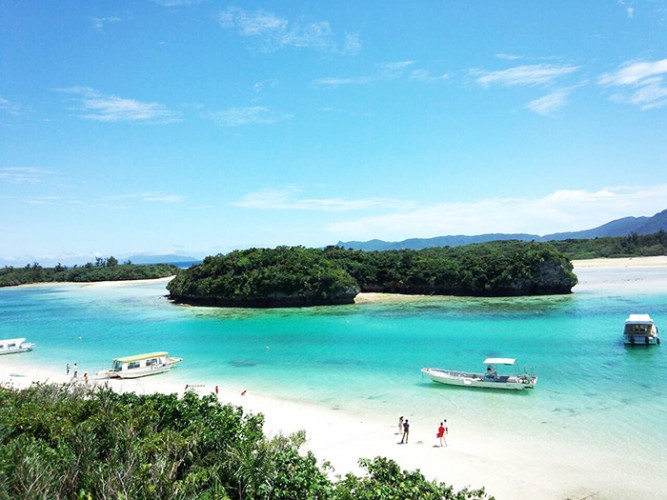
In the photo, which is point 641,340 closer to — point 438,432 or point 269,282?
point 438,432

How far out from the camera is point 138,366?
32062 millimetres

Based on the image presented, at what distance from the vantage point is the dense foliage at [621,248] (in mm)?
120812

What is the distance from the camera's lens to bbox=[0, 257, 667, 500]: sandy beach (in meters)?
15.0

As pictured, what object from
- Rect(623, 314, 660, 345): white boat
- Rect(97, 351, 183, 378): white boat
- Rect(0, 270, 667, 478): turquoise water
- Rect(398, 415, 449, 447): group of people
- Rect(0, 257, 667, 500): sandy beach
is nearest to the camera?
Rect(0, 257, 667, 500): sandy beach

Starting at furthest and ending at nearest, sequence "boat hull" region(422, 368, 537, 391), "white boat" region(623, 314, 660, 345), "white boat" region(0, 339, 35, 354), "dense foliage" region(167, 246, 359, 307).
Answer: "dense foliage" region(167, 246, 359, 307), "white boat" region(0, 339, 35, 354), "white boat" region(623, 314, 660, 345), "boat hull" region(422, 368, 537, 391)

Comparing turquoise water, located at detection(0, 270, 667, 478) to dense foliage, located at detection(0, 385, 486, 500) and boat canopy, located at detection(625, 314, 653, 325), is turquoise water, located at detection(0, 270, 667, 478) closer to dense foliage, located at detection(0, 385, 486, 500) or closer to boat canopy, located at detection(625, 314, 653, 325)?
boat canopy, located at detection(625, 314, 653, 325)

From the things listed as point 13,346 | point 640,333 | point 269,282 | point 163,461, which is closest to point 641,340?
point 640,333

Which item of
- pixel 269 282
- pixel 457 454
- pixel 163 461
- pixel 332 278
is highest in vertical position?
pixel 332 278

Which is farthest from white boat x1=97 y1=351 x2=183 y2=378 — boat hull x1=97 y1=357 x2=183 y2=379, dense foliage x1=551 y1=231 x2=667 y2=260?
dense foliage x1=551 y1=231 x2=667 y2=260

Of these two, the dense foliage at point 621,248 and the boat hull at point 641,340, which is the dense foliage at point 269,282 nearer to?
the boat hull at point 641,340

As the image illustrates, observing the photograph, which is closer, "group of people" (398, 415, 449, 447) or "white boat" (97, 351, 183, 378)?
"group of people" (398, 415, 449, 447)

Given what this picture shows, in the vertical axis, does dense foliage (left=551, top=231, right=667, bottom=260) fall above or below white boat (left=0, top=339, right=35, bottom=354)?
above

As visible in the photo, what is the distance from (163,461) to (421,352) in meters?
26.4

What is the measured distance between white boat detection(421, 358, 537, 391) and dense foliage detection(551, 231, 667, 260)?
112405mm
